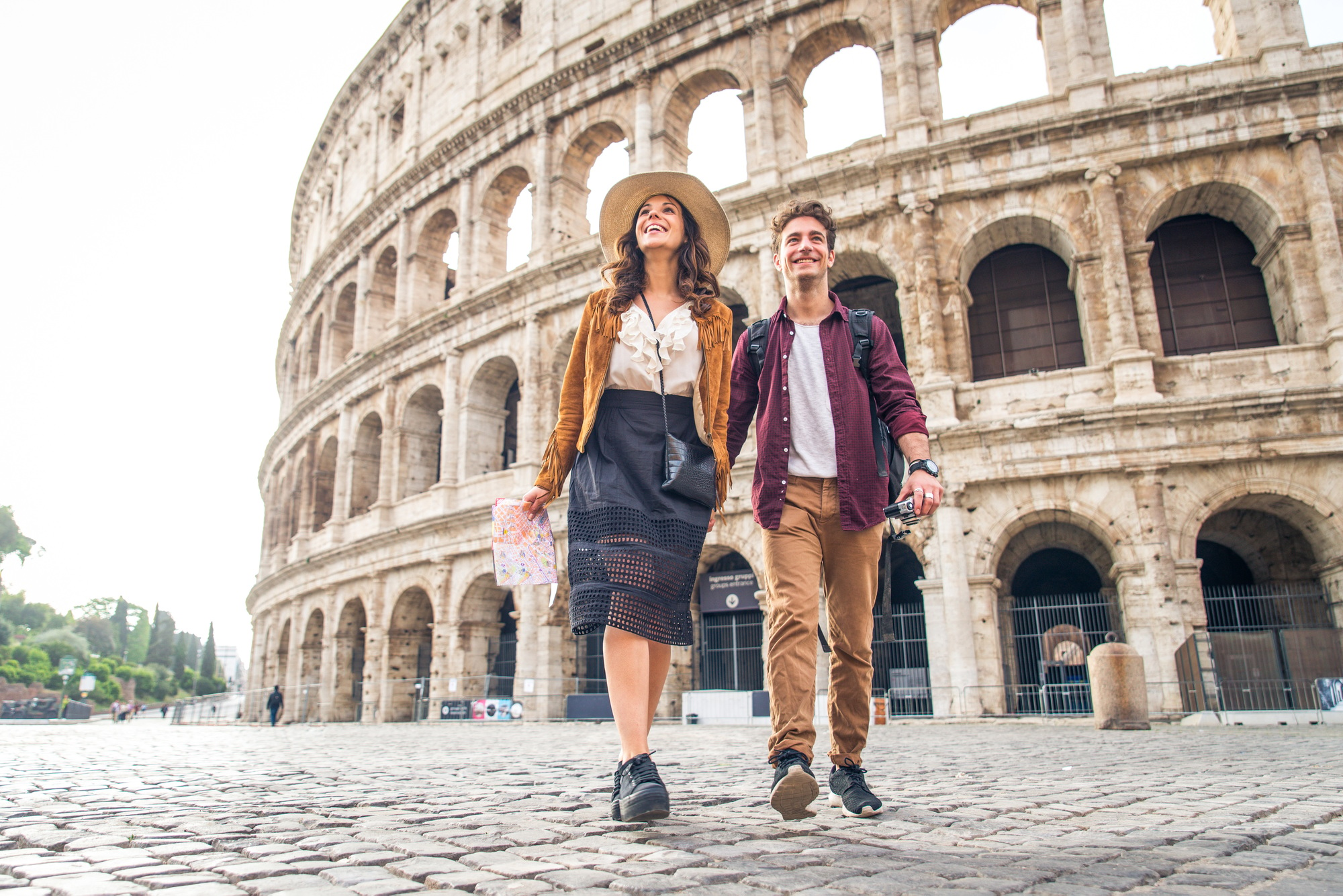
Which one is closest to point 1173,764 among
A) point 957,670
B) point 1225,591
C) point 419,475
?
point 957,670

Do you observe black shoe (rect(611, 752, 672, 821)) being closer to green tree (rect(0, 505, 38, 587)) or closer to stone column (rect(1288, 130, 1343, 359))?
stone column (rect(1288, 130, 1343, 359))

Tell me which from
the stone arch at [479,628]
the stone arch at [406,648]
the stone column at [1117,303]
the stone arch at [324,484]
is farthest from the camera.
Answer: the stone arch at [324,484]

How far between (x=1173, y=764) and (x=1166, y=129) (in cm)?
1129

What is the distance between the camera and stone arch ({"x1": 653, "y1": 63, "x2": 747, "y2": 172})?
1691 cm

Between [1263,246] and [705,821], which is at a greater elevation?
[1263,246]

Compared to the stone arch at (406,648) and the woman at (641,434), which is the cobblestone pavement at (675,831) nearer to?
the woman at (641,434)

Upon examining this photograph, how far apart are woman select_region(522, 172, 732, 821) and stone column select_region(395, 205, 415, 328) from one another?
18397 millimetres

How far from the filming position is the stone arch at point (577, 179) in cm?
1838

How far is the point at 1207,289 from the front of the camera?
44.5 feet

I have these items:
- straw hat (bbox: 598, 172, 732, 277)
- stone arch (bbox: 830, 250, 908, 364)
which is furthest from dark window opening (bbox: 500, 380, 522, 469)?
straw hat (bbox: 598, 172, 732, 277)

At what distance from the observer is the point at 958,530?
12695 millimetres

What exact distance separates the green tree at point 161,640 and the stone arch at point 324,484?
76.0m

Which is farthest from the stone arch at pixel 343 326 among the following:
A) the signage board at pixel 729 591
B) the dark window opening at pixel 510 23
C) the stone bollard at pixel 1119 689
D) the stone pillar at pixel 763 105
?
the stone bollard at pixel 1119 689

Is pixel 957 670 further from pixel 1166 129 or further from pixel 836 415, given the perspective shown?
pixel 836 415
